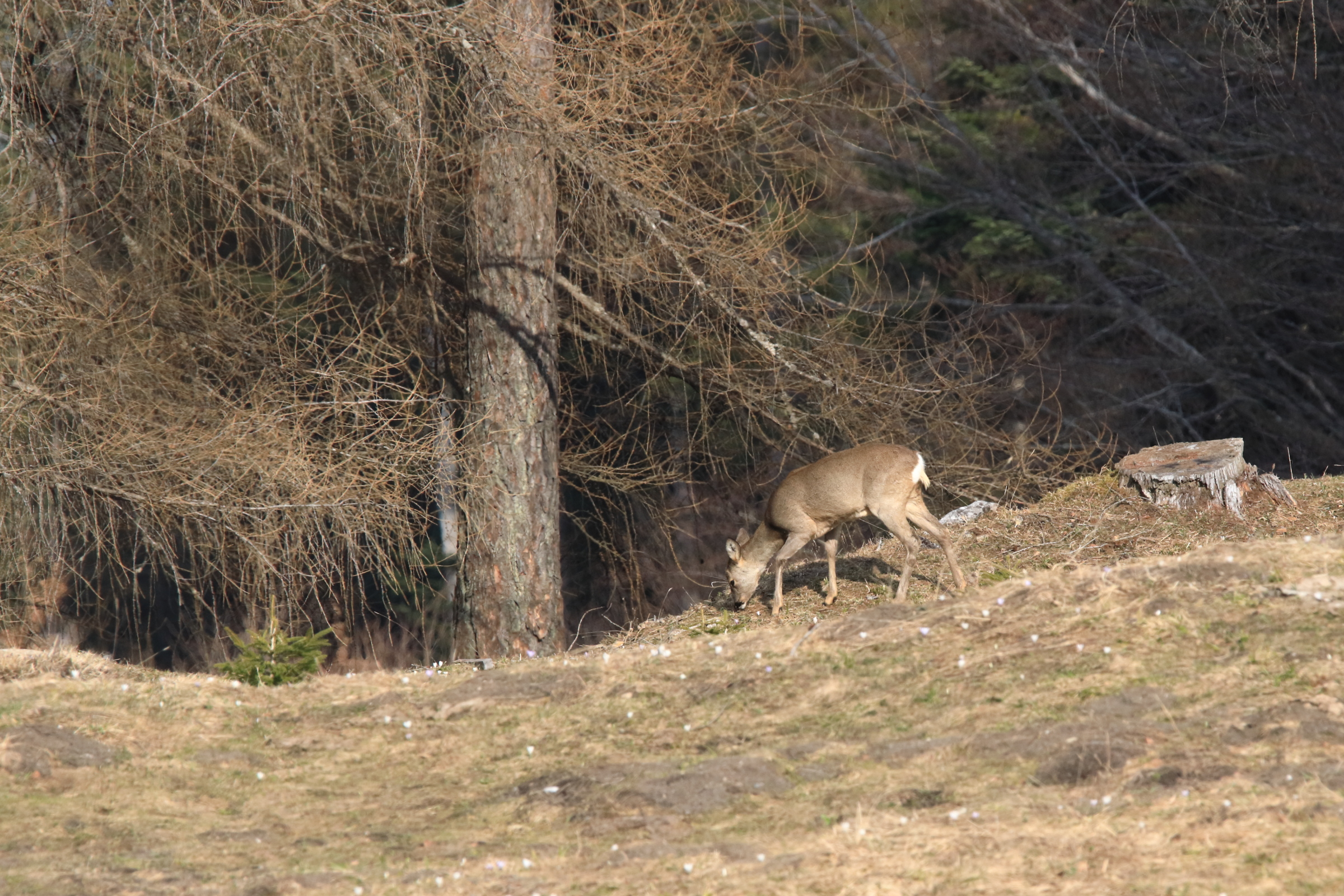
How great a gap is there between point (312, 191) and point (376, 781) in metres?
6.01

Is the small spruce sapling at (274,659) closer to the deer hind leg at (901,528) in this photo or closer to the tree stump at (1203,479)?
the deer hind leg at (901,528)

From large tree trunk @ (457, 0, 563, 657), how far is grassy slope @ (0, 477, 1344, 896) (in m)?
4.01

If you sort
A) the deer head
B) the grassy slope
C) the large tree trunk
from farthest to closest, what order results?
the large tree trunk → the deer head → the grassy slope

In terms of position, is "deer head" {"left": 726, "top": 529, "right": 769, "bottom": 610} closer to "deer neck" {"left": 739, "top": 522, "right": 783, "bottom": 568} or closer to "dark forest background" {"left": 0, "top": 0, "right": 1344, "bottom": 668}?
"deer neck" {"left": 739, "top": 522, "right": 783, "bottom": 568}

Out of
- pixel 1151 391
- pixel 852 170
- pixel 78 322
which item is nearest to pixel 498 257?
pixel 78 322

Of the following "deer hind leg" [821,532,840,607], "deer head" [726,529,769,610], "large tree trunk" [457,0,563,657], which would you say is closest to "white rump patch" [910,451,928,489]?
"deer hind leg" [821,532,840,607]

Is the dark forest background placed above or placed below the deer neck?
above

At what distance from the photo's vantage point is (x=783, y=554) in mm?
9969

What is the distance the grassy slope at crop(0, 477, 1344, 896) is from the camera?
4695 millimetres

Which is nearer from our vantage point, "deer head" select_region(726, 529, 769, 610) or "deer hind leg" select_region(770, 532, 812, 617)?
"deer hind leg" select_region(770, 532, 812, 617)

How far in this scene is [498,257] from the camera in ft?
38.7

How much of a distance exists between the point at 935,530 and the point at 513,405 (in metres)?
4.01

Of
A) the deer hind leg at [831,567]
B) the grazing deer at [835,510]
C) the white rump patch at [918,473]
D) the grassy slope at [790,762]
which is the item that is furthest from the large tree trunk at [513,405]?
the grassy slope at [790,762]

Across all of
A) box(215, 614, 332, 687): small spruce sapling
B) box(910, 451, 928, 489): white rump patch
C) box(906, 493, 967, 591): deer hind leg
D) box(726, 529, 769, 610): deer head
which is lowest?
box(726, 529, 769, 610): deer head
